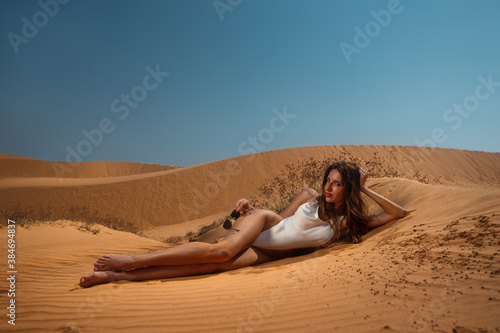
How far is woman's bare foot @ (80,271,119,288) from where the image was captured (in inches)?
123

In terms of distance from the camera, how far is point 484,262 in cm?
234

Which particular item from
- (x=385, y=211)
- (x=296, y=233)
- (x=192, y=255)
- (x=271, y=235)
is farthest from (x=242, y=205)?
(x=385, y=211)

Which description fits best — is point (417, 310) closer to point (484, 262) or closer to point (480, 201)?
point (484, 262)

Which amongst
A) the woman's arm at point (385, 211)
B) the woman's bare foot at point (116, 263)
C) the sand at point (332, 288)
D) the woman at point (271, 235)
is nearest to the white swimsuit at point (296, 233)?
the woman at point (271, 235)

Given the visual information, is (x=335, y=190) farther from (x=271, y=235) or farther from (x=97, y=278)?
(x=97, y=278)

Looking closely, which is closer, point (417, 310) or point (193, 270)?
point (417, 310)

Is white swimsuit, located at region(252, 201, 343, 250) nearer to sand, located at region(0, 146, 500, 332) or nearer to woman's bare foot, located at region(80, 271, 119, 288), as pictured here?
sand, located at region(0, 146, 500, 332)

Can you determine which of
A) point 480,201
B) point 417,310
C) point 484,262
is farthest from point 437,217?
point 417,310

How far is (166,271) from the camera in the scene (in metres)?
3.32

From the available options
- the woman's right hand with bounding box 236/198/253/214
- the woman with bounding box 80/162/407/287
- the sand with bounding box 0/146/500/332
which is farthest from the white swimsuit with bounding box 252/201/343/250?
the woman's right hand with bounding box 236/198/253/214

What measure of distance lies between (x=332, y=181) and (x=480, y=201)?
1828 millimetres

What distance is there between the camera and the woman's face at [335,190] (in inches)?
154

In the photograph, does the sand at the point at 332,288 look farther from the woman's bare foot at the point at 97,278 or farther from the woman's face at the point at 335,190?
the woman's face at the point at 335,190

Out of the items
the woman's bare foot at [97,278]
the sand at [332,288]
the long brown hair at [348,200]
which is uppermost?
the long brown hair at [348,200]
